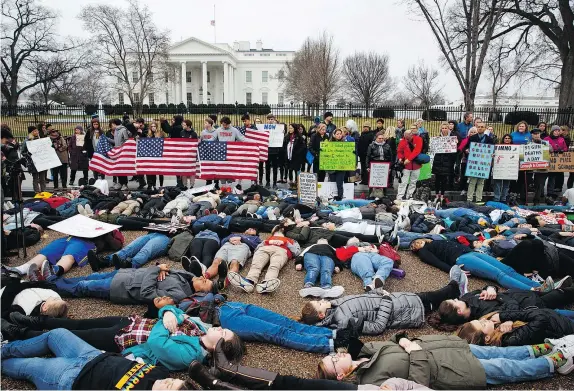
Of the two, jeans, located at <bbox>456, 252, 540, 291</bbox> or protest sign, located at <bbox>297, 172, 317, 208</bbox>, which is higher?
protest sign, located at <bbox>297, 172, 317, 208</bbox>

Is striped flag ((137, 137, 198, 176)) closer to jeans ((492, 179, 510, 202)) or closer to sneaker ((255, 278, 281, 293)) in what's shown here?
sneaker ((255, 278, 281, 293))

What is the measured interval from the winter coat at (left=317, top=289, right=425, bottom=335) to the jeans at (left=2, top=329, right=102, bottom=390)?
8.17 ft

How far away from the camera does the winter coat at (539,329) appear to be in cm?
441

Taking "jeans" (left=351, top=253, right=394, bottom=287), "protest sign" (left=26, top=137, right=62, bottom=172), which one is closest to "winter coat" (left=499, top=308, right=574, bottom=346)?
"jeans" (left=351, top=253, right=394, bottom=287)

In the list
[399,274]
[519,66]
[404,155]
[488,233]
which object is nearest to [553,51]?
[519,66]

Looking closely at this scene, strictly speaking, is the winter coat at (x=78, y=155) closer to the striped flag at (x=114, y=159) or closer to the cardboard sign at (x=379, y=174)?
the striped flag at (x=114, y=159)

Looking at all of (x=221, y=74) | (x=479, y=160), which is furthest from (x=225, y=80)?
(x=479, y=160)

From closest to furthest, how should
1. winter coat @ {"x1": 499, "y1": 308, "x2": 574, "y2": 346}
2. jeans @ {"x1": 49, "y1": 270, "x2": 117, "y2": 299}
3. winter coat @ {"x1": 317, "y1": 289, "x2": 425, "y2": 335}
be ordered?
1. winter coat @ {"x1": 499, "y1": 308, "x2": 574, "y2": 346}
2. winter coat @ {"x1": 317, "y1": 289, "x2": 425, "y2": 335}
3. jeans @ {"x1": 49, "y1": 270, "x2": 117, "y2": 299}

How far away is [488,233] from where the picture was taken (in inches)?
309

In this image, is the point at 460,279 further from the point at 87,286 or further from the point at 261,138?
the point at 261,138

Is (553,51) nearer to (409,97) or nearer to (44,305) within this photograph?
(409,97)

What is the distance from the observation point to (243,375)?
3.79 m

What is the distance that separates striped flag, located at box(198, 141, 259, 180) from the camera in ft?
39.3

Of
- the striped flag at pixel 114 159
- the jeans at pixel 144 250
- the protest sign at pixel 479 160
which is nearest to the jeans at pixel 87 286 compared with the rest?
the jeans at pixel 144 250
